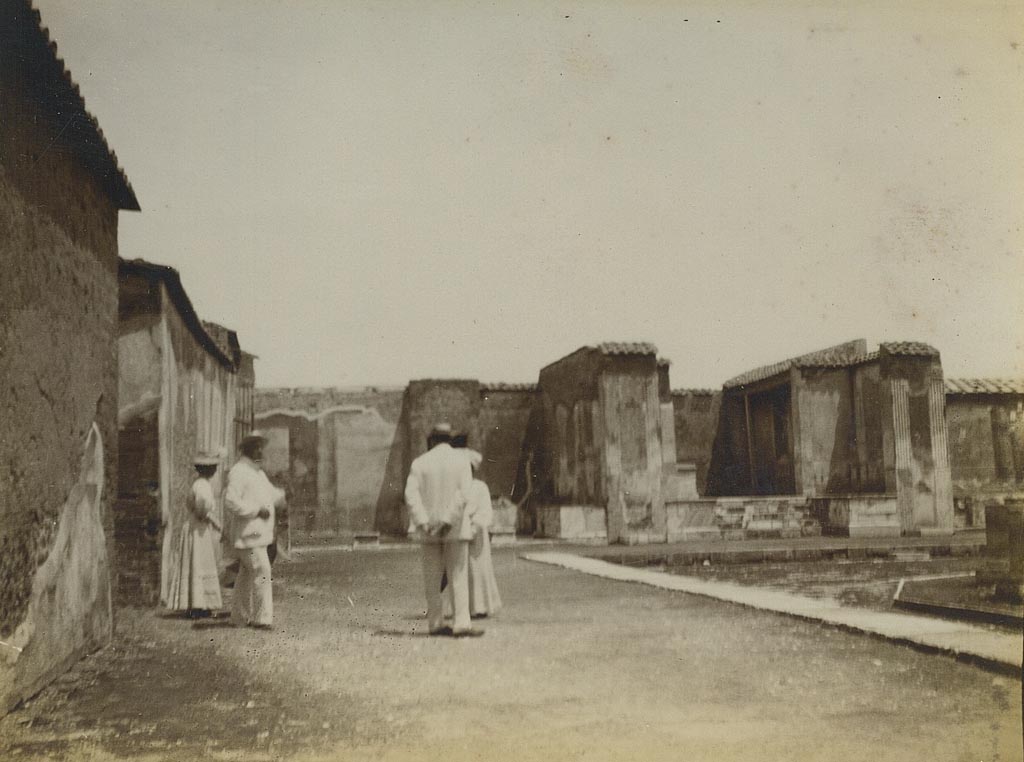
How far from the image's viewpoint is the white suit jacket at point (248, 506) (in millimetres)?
7441

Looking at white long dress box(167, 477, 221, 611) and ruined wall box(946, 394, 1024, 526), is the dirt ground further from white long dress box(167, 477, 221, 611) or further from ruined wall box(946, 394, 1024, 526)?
ruined wall box(946, 394, 1024, 526)

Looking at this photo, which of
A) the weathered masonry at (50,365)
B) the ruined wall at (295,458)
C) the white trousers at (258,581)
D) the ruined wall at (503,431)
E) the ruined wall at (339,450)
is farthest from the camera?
the ruined wall at (503,431)

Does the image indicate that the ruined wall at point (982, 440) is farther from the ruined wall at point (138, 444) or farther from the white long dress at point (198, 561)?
the ruined wall at point (138, 444)

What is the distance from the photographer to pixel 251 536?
7434 millimetres

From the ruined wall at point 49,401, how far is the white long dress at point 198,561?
1603 millimetres

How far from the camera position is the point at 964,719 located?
4.33 m

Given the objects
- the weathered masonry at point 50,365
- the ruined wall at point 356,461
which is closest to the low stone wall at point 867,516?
the ruined wall at point 356,461

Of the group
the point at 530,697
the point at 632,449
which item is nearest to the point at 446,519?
the point at 530,697

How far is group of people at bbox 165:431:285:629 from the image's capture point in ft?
24.4

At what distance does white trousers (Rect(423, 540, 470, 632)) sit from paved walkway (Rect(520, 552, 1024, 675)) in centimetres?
241

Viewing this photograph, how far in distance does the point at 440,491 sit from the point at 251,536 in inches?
62.8

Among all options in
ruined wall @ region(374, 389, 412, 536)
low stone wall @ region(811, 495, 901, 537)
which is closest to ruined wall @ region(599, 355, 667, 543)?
low stone wall @ region(811, 495, 901, 537)

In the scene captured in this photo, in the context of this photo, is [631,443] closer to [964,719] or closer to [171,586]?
[171,586]

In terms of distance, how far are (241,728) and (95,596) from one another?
2269mm
